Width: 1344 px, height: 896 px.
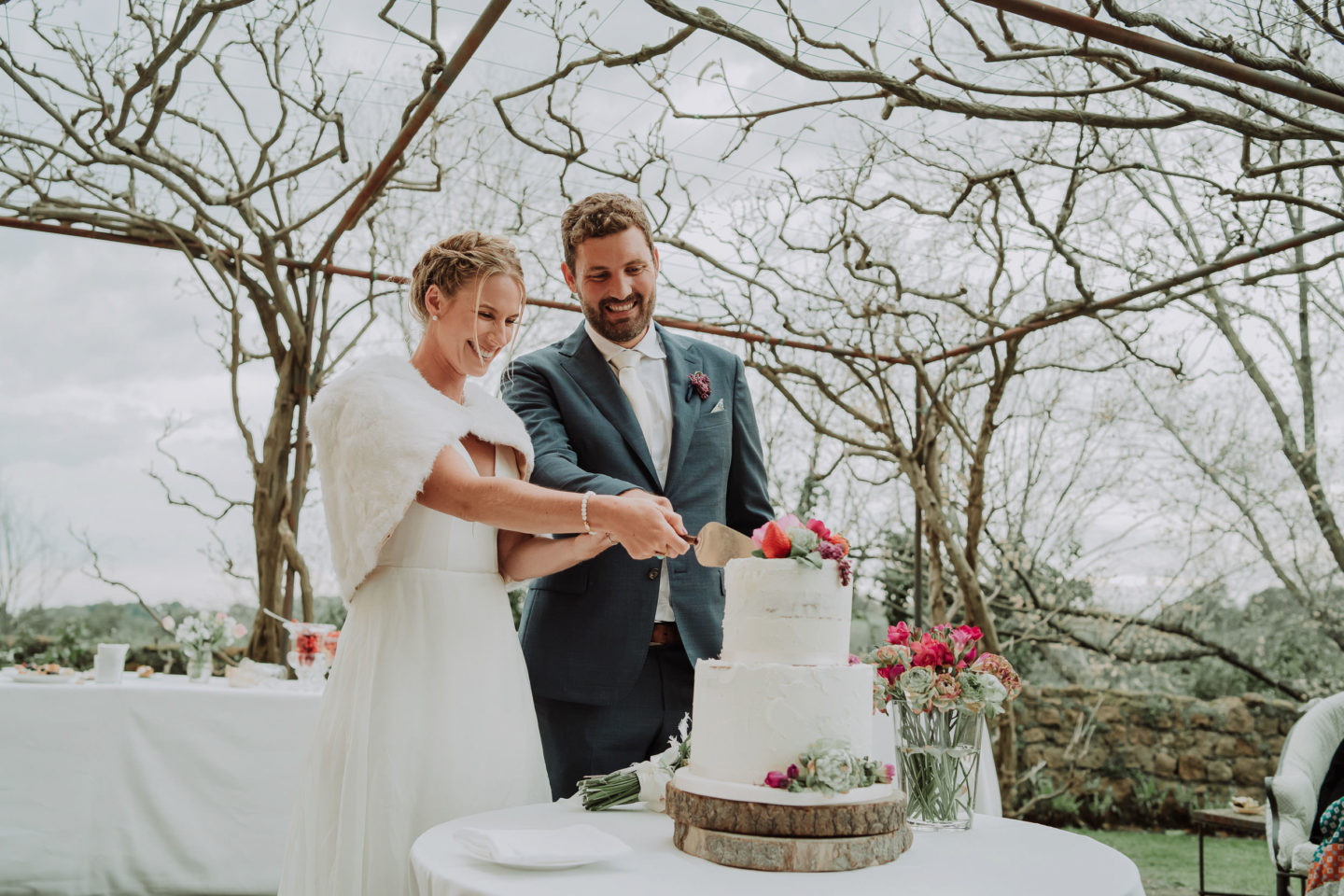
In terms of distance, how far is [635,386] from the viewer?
7.46ft

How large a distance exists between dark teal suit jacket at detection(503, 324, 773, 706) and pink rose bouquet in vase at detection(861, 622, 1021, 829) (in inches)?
15.8

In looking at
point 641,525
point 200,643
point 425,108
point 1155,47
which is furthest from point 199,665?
point 1155,47

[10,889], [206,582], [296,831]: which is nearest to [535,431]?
[296,831]

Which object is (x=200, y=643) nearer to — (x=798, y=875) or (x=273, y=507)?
(x=273, y=507)

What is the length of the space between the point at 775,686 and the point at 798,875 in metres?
0.27

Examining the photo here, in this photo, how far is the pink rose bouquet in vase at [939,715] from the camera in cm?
177

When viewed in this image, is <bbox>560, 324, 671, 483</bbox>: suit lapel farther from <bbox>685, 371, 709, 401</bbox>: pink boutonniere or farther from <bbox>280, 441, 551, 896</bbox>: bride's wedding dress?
<bbox>280, 441, 551, 896</bbox>: bride's wedding dress

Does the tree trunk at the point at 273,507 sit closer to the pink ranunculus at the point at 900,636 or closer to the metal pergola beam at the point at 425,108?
the metal pergola beam at the point at 425,108

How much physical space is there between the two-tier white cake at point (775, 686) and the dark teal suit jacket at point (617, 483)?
41 cm

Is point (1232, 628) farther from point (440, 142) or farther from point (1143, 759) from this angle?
point (440, 142)

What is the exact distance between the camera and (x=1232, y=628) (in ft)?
27.5

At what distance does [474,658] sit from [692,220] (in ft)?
16.9

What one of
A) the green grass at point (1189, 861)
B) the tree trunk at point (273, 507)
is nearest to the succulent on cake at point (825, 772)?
the tree trunk at point (273, 507)

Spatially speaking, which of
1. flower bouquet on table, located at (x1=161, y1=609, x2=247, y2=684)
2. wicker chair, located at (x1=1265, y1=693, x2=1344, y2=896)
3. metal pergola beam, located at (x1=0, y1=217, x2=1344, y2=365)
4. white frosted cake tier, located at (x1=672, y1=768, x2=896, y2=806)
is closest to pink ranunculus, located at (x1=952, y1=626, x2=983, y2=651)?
white frosted cake tier, located at (x1=672, y1=768, x2=896, y2=806)
